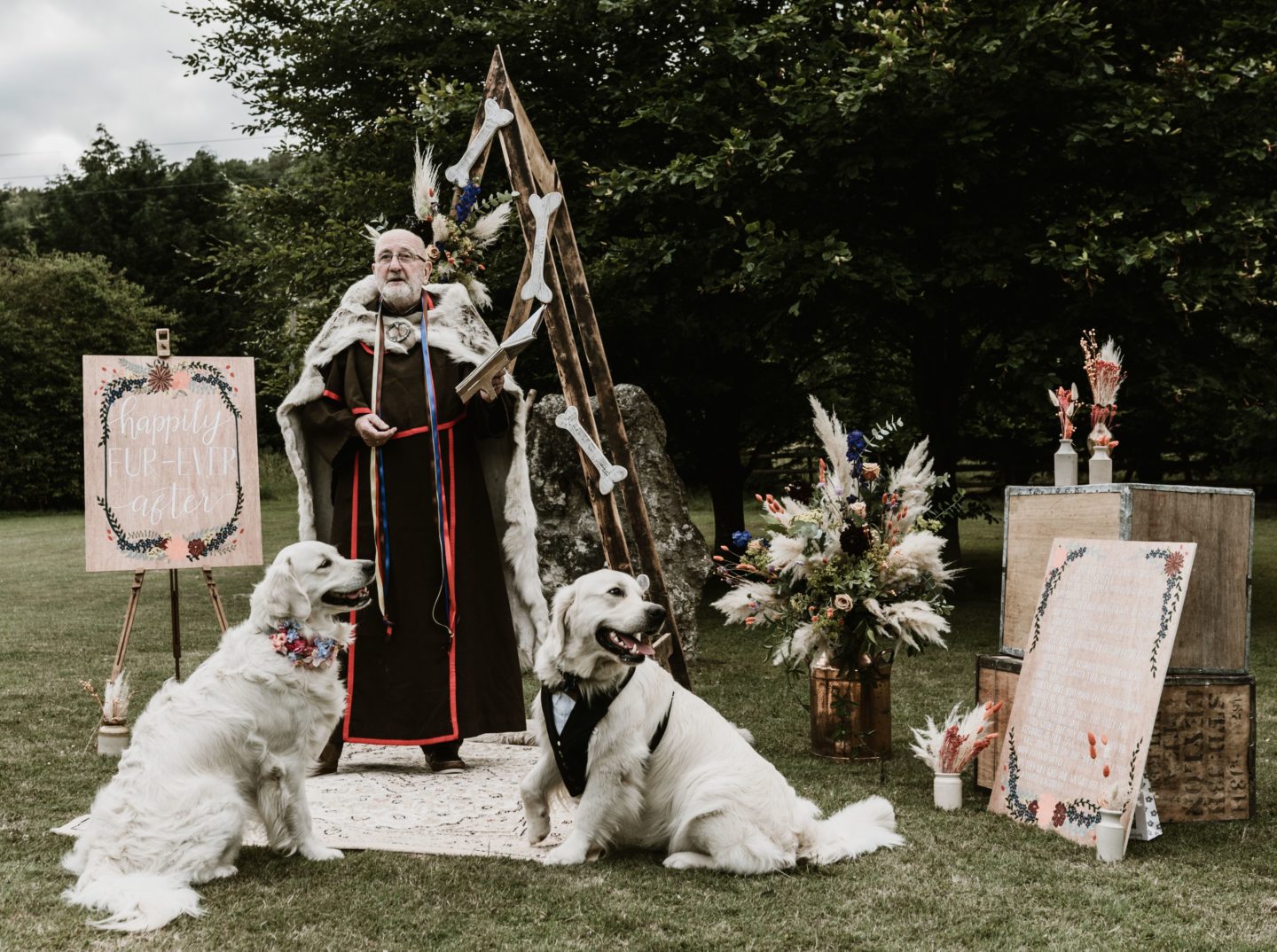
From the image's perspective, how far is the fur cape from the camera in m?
5.72

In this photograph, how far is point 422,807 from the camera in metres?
4.89

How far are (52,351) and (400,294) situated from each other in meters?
26.2

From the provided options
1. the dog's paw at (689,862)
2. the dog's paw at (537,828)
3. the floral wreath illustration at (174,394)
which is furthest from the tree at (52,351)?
the dog's paw at (689,862)

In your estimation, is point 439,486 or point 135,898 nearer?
point 135,898

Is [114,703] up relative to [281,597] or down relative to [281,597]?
down

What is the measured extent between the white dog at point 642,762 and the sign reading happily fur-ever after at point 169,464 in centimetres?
304

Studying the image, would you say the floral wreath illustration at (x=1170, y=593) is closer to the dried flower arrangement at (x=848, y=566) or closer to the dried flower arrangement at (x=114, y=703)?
the dried flower arrangement at (x=848, y=566)

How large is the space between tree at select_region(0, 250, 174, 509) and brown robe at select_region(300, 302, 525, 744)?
24.8 metres

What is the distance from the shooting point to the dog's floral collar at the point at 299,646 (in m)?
4.01

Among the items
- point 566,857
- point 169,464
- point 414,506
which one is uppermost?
point 169,464

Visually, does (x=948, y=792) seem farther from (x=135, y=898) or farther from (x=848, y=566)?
(x=135, y=898)

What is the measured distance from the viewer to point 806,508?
232 inches

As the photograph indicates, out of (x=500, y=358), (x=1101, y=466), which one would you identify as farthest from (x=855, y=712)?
(x=500, y=358)

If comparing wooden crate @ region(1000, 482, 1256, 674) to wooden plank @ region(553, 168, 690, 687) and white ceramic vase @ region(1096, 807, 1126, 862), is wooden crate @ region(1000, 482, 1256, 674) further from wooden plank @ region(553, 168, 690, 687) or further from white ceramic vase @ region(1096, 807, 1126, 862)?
wooden plank @ region(553, 168, 690, 687)
